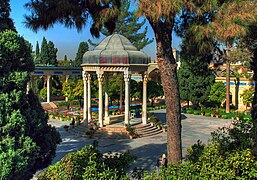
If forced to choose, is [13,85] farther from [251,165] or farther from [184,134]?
[184,134]

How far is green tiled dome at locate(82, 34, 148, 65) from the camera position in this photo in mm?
20188

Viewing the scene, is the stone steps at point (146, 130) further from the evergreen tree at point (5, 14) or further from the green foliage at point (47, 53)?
the green foliage at point (47, 53)

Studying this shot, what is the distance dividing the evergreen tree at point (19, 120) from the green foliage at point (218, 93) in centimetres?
2698

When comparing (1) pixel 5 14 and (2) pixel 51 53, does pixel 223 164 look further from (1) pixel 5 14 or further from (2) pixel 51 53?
(2) pixel 51 53

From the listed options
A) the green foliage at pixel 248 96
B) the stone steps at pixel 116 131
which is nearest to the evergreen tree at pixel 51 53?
the stone steps at pixel 116 131

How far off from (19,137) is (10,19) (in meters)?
3.68

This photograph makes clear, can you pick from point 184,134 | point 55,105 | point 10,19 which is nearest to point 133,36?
point 55,105

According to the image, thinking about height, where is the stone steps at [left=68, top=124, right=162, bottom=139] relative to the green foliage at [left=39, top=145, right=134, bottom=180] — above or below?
below

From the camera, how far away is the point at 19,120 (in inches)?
267

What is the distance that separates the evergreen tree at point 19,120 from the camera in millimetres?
6605

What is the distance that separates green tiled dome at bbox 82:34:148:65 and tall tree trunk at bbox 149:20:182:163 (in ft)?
37.9

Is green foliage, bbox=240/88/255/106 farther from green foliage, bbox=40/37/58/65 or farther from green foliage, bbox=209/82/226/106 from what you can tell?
green foliage, bbox=40/37/58/65

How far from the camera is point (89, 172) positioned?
722cm

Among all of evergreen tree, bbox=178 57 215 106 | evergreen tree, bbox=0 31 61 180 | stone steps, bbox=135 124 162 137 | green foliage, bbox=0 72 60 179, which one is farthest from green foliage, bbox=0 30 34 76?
evergreen tree, bbox=178 57 215 106
